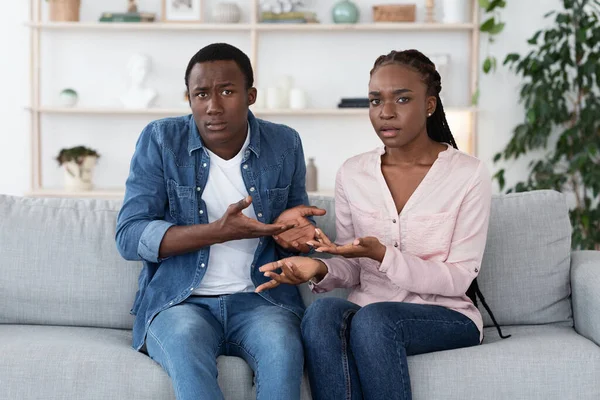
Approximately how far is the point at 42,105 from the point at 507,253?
325cm

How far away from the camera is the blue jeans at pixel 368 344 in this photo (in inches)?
68.6

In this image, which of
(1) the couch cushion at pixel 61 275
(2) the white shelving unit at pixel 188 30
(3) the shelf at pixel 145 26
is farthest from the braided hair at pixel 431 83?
(3) the shelf at pixel 145 26

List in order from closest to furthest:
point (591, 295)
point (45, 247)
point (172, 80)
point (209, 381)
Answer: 1. point (209, 381)
2. point (591, 295)
3. point (45, 247)
4. point (172, 80)

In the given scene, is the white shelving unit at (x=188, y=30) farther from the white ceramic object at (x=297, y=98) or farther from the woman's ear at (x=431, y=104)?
the woman's ear at (x=431, y=104)

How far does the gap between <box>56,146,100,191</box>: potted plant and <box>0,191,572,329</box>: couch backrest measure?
2153mm

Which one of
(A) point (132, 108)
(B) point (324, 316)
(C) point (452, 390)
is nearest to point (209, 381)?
(B) point (324, 316)

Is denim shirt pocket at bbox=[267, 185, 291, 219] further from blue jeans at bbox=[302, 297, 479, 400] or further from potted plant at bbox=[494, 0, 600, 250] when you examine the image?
potted plant at bbox=[494, 0, 600, 250]

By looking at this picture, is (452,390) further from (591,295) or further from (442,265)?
(591,295)

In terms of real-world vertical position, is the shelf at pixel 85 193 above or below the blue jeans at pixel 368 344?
above

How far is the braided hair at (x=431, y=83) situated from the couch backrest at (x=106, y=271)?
0.40 ft

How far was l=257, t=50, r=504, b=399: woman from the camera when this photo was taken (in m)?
1.77

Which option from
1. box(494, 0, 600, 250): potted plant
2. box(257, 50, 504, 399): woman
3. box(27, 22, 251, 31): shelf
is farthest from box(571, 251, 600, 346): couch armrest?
box(27, 22, 251, 31): shelf

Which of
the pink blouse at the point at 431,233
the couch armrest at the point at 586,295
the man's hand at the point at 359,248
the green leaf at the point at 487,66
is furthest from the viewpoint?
the green leaf at the point at 487,66

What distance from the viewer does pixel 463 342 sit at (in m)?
A: 1.92
